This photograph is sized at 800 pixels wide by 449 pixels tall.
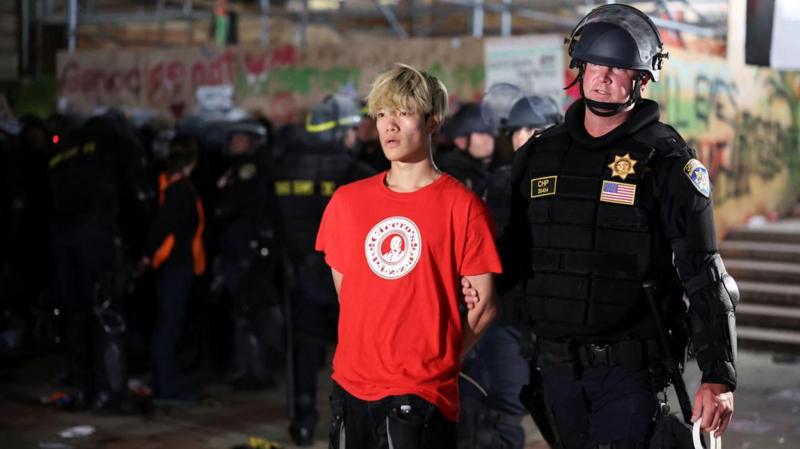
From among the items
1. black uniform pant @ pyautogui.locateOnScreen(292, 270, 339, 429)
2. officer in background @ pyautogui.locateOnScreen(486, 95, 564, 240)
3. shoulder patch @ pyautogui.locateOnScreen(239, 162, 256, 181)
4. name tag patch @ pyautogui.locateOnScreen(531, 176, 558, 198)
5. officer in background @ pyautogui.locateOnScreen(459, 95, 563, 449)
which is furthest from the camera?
shoulder patch @ pyautogui.locateOnScreen(239, 162, 256, 181)

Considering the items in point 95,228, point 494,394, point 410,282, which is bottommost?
point 494,394

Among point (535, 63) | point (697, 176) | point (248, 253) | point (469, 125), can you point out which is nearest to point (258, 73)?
point (535, 63)

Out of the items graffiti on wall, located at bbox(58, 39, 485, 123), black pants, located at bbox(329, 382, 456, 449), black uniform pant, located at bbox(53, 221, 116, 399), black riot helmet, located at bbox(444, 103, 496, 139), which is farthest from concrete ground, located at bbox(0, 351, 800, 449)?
black pants, located at bbox(329, 382, 456, 449)

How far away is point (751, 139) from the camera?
44.1 ft

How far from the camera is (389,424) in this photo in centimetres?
397

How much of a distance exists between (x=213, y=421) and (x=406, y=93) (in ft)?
16.0

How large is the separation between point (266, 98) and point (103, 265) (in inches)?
180

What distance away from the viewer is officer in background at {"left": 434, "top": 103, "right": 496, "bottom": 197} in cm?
696

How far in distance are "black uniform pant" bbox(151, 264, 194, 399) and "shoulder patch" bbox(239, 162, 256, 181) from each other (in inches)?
41.3

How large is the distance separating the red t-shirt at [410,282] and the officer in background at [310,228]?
3200 millimetres

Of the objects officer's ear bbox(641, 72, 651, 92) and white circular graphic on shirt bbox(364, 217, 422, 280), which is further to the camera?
officer's ear bbox(641, 72, 651, 92)

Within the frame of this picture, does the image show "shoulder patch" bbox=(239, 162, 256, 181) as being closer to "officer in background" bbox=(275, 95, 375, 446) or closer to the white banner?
"officer in background" bbox=(275, 95, 375, 446)

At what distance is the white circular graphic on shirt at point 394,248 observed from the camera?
4.00m

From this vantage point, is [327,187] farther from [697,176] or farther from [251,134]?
[697,176]
